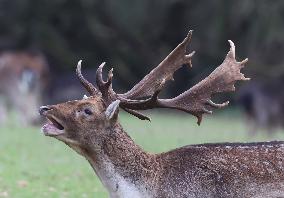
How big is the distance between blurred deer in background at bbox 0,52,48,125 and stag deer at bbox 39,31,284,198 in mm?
16275

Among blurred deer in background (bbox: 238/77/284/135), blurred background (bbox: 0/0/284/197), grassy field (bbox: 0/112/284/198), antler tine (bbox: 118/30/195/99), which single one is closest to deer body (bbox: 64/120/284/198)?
antler tine (bbox: 118/30/195/99)

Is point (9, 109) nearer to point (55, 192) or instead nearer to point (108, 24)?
point (108, 24)

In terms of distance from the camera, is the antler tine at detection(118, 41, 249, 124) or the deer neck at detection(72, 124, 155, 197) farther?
the antler tine at detection(118, 41, 249, 124)

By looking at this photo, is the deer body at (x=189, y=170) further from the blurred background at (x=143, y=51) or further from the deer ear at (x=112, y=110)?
the blurred background at (x=143, y=51)

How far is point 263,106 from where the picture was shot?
2602 centimetres

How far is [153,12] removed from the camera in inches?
1353

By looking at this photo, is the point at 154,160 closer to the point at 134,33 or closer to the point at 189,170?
the point at 189,170

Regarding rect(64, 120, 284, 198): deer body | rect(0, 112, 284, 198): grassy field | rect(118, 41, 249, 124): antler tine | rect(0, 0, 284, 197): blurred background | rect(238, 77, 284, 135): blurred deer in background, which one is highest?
rect(0, 0, 284, 197): blurred background

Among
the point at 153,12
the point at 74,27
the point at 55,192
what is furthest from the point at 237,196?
the point at 74,27

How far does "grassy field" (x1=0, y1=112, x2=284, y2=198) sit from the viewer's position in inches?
469

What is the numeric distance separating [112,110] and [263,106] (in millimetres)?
18304

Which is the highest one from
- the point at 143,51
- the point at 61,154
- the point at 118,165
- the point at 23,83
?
the point at 143,51

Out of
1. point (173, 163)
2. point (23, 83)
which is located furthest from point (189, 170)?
point (23, 83)

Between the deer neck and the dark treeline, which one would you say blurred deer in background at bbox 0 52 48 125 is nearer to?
the dark treeline
